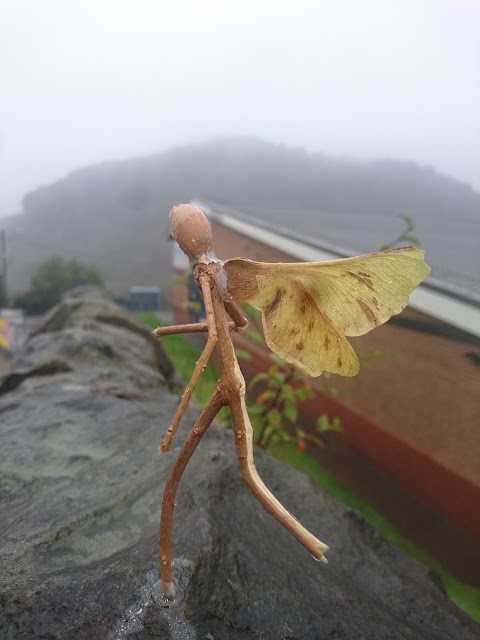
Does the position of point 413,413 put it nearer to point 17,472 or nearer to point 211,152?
point 17,472

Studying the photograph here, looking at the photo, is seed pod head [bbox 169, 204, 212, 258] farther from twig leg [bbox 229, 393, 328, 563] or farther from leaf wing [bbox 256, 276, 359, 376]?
twig leg [bbox 229, 393, 328, 563]

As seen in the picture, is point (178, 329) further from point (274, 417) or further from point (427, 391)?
point (427, 391)

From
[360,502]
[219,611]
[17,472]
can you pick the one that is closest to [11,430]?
[17,472]

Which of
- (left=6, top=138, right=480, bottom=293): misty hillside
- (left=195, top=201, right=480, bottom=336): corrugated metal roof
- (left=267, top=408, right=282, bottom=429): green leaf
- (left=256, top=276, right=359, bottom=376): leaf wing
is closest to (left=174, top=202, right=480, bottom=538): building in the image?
(left=195, top=201, right=480, bottom=336): corrugated metal roof

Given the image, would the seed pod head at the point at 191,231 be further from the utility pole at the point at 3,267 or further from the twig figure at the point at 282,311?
the utility pole at the point at 3,267

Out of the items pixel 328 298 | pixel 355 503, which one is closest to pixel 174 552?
pixel 328 298
